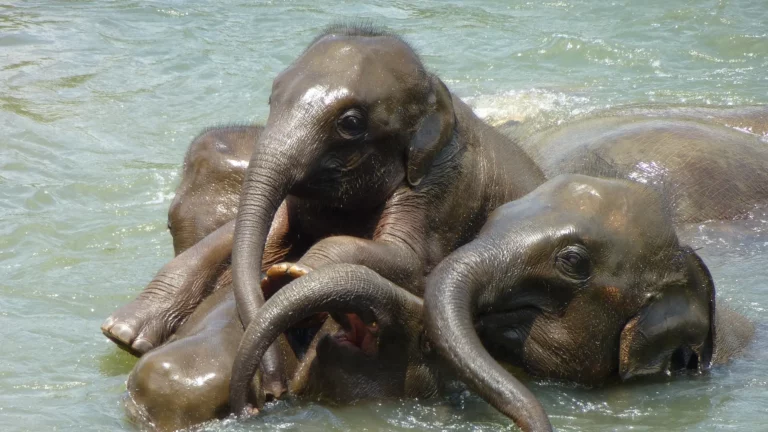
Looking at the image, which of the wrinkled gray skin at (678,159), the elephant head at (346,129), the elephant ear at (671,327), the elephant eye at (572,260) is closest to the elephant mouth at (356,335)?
the elephant head at (346,129)

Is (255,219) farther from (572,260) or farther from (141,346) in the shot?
(572,260)

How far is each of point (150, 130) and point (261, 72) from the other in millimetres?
2375

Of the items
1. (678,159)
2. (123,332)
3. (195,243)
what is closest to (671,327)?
(123,332)

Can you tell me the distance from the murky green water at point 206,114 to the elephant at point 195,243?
0.82 ft

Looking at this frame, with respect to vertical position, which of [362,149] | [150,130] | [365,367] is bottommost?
[150,130]

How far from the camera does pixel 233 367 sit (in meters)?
5.49

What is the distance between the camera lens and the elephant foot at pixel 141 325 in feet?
21.9

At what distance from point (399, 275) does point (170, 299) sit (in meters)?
1.24

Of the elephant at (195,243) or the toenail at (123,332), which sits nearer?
the toenail at (123,332)

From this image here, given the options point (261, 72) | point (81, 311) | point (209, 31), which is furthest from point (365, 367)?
point (209, 31)

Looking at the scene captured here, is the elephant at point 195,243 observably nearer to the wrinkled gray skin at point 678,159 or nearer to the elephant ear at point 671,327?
the elephant ear at point 671,327

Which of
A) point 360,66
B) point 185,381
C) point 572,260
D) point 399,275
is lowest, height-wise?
point 185,381

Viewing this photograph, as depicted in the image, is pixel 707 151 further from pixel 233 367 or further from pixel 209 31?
pixel 209 31

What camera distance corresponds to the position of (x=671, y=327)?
20.3 ft
